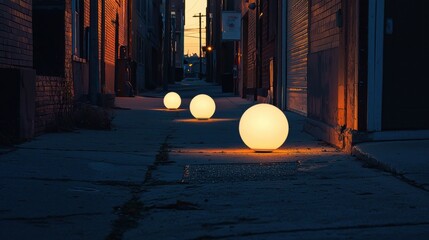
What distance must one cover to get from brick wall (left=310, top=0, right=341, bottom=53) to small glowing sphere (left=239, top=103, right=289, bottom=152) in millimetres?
1576

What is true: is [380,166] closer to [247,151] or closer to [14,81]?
[247,151]

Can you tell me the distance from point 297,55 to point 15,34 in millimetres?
9229

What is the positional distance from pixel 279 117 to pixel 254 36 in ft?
64.2

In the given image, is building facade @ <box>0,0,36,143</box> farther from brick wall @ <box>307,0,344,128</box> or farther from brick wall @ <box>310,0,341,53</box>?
brick wall @ <box>310,0,341,53</box>

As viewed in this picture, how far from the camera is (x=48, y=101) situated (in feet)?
34.5

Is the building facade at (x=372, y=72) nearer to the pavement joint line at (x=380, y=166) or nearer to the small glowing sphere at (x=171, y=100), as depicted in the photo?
the pavement joint line at (x=380, y=166)

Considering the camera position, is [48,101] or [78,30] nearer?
[48,101]

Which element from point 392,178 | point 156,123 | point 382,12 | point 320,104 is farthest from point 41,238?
point 156,123

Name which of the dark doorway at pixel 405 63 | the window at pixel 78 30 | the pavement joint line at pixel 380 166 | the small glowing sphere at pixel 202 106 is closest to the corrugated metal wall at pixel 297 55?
the small glowing sphere at pixel 202 106

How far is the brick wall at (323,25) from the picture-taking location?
955 cm

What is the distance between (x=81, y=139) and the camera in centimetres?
995

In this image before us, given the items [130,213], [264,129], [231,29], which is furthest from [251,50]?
[130,213]

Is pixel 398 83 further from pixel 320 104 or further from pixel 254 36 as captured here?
pixel 254 36

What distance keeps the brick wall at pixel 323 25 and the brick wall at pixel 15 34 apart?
451cm
